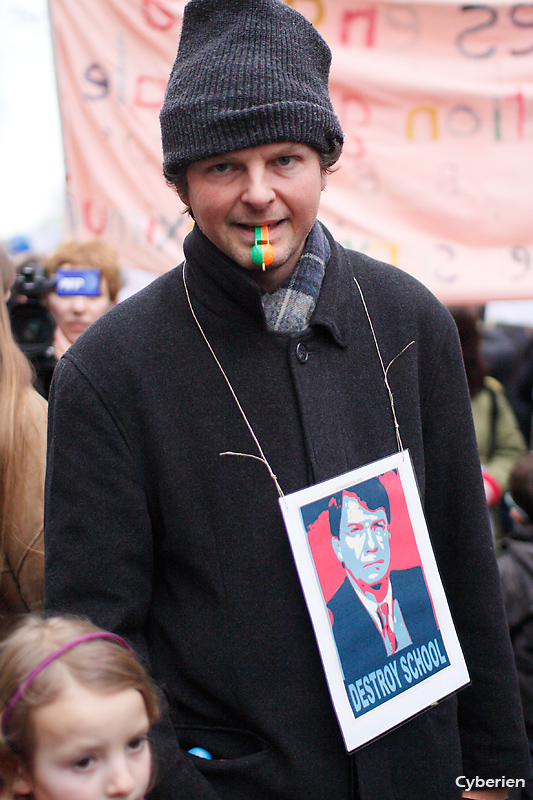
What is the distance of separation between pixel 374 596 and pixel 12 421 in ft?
2.65

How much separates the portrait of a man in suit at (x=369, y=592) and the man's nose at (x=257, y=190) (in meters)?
0.46

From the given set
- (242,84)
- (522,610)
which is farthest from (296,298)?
(522,610)

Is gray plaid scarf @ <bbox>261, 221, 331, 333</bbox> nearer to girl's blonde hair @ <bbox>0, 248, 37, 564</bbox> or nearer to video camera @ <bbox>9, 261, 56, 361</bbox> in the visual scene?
girl's blonde hair @ <bbox>0, 248, 37, 564</bbox>

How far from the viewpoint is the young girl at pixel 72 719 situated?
3.37 feet

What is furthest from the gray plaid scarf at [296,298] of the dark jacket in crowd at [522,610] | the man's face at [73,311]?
the man's face at [73,311]

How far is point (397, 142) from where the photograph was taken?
2.73 meters

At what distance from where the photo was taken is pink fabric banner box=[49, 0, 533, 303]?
8.61 ft

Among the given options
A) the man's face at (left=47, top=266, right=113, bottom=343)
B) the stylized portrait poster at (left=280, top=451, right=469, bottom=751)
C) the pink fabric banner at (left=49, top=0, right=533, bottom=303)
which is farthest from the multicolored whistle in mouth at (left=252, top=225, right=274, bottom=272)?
the pink fabric banner at (left=49, top=0, right=533, bottom=303)

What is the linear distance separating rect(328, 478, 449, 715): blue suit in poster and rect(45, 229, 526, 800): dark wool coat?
Answer: 67 millimetres

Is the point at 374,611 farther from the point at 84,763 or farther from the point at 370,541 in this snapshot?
the point at 84,763

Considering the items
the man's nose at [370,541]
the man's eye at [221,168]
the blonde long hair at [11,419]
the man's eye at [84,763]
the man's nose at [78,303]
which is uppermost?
the man's eye at [221,168]

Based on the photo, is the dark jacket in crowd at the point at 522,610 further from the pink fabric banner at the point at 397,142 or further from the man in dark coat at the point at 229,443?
the pink fabric banner at the point at 397,142

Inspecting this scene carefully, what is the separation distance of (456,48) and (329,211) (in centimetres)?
73

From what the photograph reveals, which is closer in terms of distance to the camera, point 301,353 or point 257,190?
point 257,190
